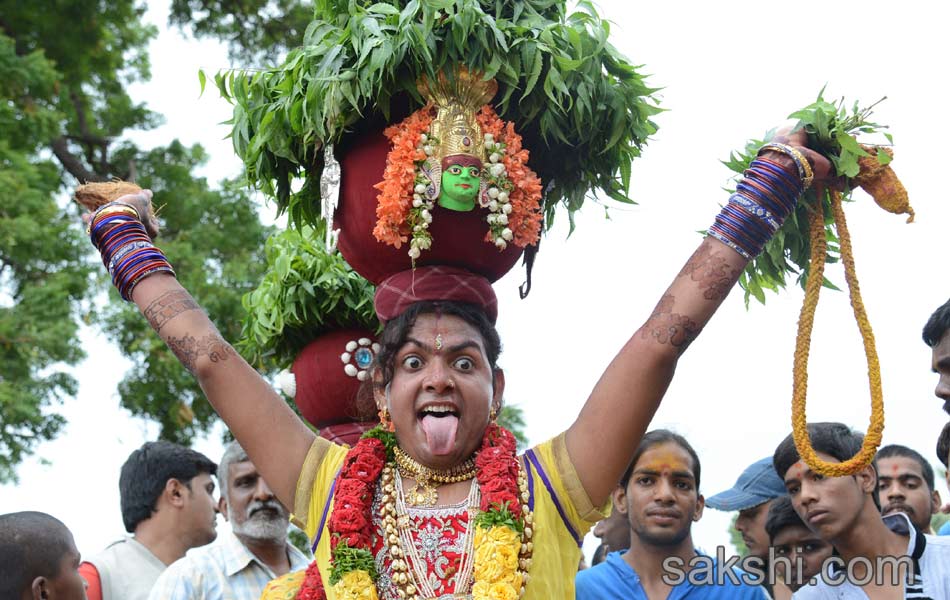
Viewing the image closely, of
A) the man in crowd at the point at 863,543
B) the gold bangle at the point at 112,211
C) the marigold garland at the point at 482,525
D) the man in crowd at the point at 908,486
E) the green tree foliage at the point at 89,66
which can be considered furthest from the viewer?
the green tree foliage at the point at 89,66

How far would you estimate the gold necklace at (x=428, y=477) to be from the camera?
3.66 m

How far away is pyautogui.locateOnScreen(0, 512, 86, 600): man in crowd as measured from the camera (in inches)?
142

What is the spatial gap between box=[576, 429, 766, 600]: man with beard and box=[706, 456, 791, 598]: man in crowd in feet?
3.31

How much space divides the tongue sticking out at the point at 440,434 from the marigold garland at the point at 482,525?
0.42 feet

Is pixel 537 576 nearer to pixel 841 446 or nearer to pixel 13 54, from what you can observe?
pixel 841 446

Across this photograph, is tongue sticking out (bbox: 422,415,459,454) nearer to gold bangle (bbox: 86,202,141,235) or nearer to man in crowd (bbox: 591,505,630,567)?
gold bangle (bbox: 86,202,141,235)

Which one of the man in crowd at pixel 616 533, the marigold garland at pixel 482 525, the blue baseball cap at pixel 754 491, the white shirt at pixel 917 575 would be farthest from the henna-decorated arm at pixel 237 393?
the blue baseball cap at pixel 754 491

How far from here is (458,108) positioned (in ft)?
12.3

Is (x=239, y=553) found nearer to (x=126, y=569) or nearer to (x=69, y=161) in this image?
(x=126, y=569)

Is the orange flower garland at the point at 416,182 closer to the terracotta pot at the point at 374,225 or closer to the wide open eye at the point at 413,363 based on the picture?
the terracotta pot at the point at 374,225

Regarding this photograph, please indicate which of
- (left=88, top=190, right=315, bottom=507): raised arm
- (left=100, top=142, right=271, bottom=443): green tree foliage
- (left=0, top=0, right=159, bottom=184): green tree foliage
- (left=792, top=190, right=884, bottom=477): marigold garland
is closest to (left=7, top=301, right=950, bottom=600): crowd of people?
(left=792, top=190, right=884, bottom=477): marigold garland

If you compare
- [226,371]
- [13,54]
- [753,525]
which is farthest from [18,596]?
[13,54]

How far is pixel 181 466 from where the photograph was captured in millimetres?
5922

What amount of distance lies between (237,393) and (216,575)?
6.32ft
